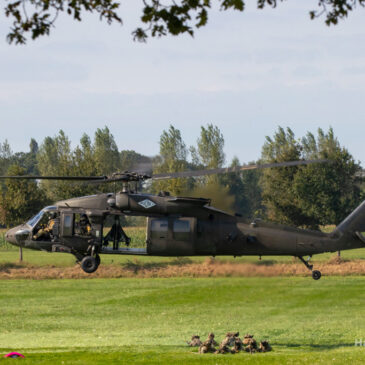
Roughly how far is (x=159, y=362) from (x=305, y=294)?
83.8 m

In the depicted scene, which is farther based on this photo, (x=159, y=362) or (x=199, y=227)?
(x=159, y=362)

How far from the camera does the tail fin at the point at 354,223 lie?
33344mm

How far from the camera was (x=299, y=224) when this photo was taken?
84.5 m

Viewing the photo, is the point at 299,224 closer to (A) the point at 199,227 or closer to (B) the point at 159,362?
(B) the point at 159,362

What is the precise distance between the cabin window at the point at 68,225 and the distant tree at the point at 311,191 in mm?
55196

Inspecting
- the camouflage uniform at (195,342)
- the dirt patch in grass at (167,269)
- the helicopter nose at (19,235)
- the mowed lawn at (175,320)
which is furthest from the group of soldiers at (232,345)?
the helicopter nose at (19,235)

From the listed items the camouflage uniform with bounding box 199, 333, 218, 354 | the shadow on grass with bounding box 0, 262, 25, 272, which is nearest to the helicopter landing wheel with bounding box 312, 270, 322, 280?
the camouflage uniform with bounding box 199, 333, 218, 354

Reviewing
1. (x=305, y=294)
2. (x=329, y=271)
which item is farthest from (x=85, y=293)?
(x=329, y=271)

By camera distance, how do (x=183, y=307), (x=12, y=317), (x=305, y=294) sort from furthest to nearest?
(x=305, y=294)
(x=183, y=307)
(x=12, y=317)

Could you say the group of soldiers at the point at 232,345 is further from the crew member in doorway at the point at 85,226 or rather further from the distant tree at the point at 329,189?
the crew member in doorway at the point at 85,226

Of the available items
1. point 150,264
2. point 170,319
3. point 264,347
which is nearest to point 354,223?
point 150,264

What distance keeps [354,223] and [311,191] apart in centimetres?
4992

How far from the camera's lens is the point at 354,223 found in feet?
111

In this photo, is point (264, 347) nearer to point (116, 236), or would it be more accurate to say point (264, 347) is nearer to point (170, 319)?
point (170, 319)
